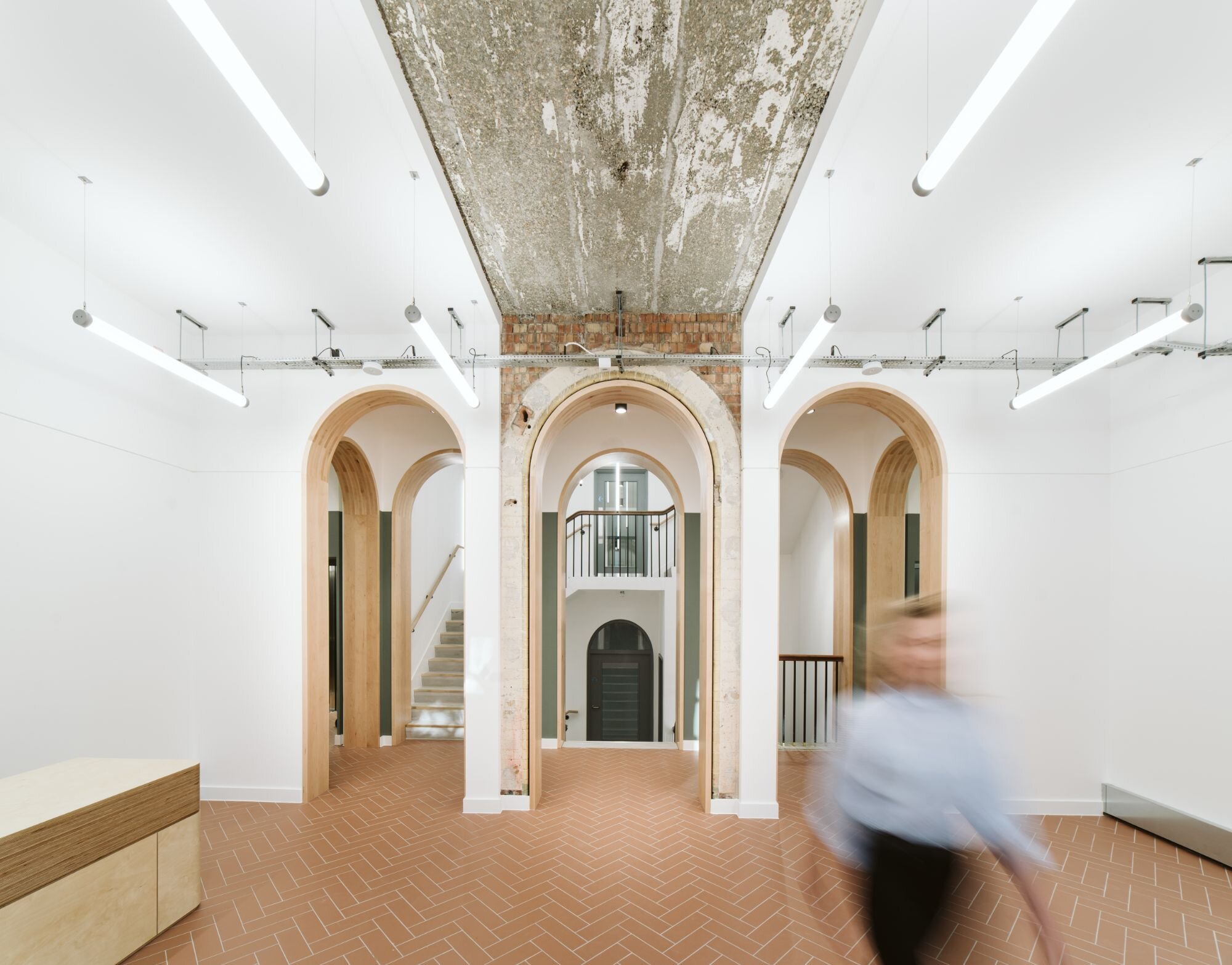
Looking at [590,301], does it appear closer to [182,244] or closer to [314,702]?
[182,244]

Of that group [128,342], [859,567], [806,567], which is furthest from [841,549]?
[128,342]

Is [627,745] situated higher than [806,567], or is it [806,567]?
[806,567]

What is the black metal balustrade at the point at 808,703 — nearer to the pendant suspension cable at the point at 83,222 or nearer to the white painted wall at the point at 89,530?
the white painted wall at the point at 89,530

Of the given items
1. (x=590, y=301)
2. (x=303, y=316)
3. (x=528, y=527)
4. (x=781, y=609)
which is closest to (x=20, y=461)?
(x=303, y=316)

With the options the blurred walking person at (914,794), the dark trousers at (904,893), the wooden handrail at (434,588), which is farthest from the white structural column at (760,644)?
the wooden handrail at (434,588)

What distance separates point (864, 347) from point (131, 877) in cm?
646

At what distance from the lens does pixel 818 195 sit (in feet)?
12.7

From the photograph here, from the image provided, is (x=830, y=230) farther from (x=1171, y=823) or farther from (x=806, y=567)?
(x=806, y=567)

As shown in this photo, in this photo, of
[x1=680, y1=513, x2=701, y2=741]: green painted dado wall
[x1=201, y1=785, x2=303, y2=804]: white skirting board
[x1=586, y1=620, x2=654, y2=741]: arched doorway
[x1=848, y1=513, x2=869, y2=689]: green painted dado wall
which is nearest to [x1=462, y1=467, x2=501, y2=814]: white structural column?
[x1=201, y1=785, x2=303, y2=804]: white skirting board

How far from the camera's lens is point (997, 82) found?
1.74m

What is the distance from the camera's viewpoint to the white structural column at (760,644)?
18.2 ft

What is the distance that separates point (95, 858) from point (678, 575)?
19.9 ft

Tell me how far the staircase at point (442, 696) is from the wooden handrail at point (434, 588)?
667 millimetres

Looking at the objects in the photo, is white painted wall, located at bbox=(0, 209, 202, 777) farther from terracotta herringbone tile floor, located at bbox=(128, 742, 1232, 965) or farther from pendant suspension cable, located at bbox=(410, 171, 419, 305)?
pendant suspension cable, located at bbox=(410, 171, 419, 305)
